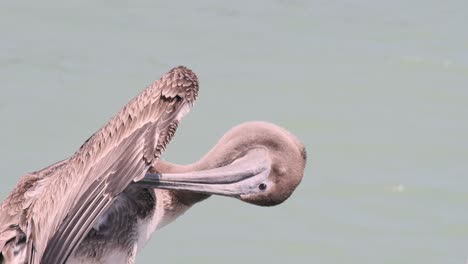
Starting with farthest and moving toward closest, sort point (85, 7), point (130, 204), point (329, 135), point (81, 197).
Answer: point (85, 7) < point (329, 135) < point (130, 204) < point (81, 197)

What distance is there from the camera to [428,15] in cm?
1716

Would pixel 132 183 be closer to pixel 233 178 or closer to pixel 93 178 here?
pixel 93 178

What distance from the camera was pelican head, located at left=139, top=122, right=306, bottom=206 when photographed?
26.5 feet

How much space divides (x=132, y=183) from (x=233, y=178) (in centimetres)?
67

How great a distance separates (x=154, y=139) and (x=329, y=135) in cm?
634

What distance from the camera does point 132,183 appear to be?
7676mm

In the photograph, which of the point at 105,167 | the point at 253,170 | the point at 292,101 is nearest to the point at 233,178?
the point at 253,170

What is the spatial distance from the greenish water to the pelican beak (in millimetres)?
3102

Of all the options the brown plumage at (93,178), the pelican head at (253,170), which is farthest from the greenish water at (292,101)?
the brown plumage at (93,178)

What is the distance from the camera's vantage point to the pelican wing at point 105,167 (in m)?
7.24

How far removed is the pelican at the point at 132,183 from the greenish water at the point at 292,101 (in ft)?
10.1

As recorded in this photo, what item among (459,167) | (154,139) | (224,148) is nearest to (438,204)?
Result: (459,167)

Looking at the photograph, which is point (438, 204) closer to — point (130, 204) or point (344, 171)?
point (344, 171)

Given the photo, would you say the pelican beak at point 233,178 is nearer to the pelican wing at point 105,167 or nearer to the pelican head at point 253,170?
the pelican head at point 253,170
